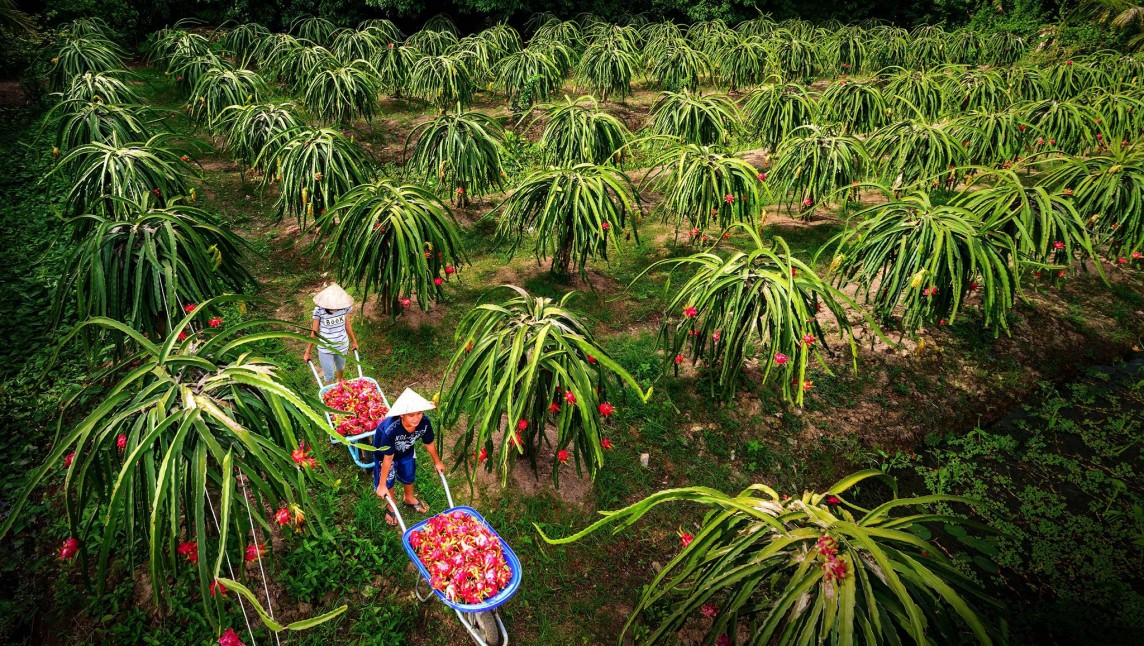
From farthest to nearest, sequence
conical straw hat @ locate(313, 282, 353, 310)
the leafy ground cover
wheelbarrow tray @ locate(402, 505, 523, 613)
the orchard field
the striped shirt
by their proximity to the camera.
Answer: the striped shirt
conical straw hat @ locate(313, 282, 353, 310)
the leafy ground cover
wheelbarrow tray @ locate(402, 505, 523, 613)
the orchard field

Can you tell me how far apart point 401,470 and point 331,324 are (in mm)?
1409

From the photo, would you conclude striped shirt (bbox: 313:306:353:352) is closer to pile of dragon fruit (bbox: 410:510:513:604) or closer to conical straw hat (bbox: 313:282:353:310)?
conical straw hat (bbox: 313:282:353:310)

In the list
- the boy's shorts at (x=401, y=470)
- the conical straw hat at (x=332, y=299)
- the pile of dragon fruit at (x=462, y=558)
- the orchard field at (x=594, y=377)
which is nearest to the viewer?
the orchard field at (x=594, y=377)

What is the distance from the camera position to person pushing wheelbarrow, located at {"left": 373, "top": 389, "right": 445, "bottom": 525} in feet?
11.2

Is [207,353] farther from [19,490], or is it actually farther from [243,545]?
[19,490]

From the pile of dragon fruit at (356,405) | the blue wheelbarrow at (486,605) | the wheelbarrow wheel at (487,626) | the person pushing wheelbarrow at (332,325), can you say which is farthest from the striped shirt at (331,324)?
the wheelbarrow wheel at (487,626)

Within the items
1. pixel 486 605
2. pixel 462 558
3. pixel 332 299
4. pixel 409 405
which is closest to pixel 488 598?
pixel 486 605

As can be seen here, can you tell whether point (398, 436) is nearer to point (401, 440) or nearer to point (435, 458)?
point (401, 440)

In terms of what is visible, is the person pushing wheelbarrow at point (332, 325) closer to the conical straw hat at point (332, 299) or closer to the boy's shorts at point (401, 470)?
the conical straw hat at point (332, 299)

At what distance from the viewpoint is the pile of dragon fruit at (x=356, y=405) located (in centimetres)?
388

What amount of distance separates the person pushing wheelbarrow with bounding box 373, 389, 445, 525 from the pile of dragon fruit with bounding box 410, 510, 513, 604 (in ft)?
1.37

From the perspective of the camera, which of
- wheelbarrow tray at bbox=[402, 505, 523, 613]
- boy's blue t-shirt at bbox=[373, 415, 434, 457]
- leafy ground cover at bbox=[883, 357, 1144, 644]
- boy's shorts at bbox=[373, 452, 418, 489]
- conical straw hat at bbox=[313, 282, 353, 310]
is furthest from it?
conical straw hat at bbox=[313, 282, 353, 310]

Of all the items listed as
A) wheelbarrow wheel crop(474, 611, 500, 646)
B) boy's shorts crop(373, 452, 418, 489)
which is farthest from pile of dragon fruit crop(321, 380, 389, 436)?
wheelbarrow wheel crop(474, 611, 500, 646)

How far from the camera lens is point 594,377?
4.31 metres
